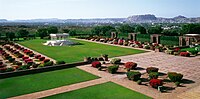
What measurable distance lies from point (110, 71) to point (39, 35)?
173 ft

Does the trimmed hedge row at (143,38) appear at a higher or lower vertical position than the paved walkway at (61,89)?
higher

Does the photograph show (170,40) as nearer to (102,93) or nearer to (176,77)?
(176,77)

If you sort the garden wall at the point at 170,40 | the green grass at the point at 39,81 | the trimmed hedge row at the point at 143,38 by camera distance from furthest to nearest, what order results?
the trimmed hedge row at the point at 143,38, the garden wall at the point at 170,40, the green grass at the point at 39,81

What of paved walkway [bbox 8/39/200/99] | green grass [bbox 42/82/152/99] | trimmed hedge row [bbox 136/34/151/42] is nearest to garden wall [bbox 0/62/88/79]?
paved walkway [bbox 8/39/200/99]

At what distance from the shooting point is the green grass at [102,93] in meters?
18.4

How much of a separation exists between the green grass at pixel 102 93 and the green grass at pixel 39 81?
9.16 ft

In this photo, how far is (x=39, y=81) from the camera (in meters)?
23.2

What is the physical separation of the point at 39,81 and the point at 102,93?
767 cm

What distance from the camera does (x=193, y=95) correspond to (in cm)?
1830

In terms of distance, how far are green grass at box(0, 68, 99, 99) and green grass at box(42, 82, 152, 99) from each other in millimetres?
2792

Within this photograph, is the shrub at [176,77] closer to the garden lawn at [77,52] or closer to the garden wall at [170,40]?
the garden lawn at [77,52]

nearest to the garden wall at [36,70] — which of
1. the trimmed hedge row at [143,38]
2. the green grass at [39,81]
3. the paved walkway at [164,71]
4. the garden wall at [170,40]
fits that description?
the green grass at [39,81]

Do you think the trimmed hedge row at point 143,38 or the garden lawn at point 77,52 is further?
the trimmed hedge row at point 143,38

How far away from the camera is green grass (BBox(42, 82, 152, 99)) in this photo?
18438 millimetres
